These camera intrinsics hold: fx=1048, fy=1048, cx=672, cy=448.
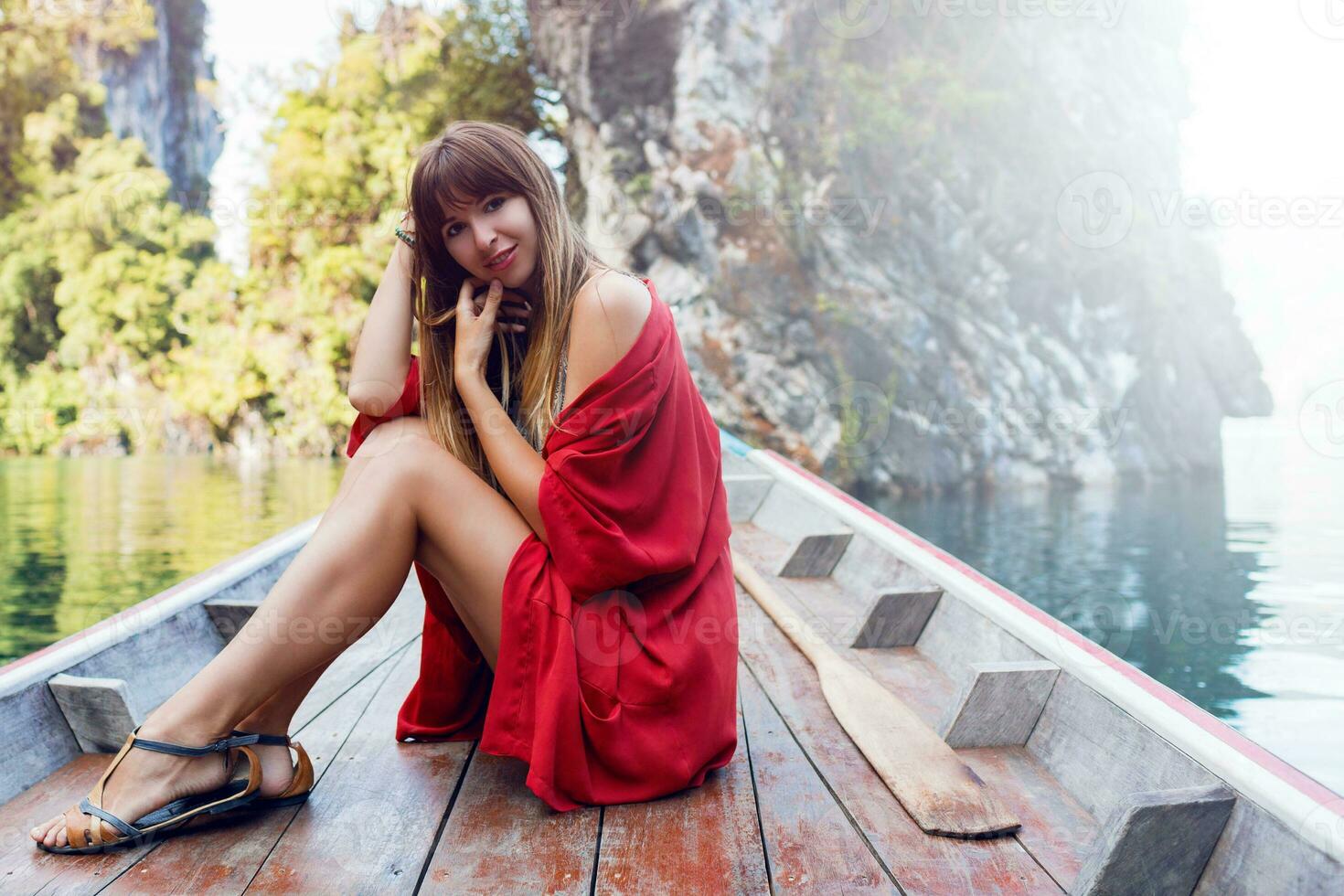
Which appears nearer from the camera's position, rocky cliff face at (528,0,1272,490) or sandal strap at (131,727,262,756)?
sandal strap at (131,727,262,756)

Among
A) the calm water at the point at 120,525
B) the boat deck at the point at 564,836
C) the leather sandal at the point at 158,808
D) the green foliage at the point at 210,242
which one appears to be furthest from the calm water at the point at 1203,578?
the green foliage at the point at 210,242

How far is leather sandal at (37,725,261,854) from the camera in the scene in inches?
46.4

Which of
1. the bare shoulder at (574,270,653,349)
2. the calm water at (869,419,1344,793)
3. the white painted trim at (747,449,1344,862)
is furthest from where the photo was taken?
the calm water at (869,419,1344,793)

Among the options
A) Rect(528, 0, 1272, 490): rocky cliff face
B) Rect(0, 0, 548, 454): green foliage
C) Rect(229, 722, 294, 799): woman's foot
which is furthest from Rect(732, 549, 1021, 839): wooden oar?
Rect(0, 0, 548, 454): green foliage

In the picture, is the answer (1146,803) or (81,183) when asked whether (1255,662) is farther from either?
(81,183)

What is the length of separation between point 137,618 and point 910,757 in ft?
4.22

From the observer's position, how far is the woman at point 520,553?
4.06ft

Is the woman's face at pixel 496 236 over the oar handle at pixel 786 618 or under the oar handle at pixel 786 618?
over

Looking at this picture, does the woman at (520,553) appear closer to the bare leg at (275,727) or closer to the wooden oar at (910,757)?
the bare leg at (275,727)

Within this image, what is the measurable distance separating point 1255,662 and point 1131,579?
3.03 metres

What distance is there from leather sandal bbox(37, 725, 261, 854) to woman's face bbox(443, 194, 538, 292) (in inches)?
26.6

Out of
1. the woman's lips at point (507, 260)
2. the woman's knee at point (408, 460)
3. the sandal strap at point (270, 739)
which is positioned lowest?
the sandal strap at point (270, 739)

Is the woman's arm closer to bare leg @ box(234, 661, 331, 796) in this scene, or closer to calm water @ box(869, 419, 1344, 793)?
bare leg @ box(234, 661, 331, 796)

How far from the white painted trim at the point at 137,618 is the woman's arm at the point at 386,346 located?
286 mm
